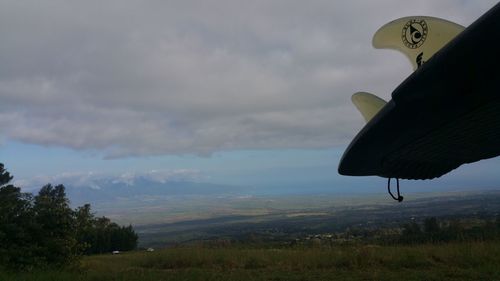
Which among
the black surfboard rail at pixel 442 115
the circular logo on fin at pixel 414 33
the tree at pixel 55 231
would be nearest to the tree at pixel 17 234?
the tree at pixel 55 231

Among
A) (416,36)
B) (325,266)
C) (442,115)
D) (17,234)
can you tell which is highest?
(416,36)

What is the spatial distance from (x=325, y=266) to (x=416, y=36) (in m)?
8.21

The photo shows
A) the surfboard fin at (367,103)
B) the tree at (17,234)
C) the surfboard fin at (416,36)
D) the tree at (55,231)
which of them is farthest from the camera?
the tree at (55,231)

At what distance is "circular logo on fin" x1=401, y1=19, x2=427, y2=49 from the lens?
161 cm

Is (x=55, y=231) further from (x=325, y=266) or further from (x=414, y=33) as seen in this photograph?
(x=414, y=33)

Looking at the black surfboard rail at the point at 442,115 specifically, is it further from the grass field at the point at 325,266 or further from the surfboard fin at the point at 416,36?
the grass field at the point at 325,266

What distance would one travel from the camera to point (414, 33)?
164cm

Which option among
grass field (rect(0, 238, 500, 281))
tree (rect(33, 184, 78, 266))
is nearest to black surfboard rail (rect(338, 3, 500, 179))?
grass field (rect(0, 238, 500, 281))

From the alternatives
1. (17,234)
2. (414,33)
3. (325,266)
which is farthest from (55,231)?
(414,33)

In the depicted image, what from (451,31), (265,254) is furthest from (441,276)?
(451,31)

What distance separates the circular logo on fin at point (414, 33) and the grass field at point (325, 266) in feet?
22.0

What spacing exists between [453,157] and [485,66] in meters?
0.92

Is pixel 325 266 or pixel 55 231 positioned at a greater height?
pixel 55 231

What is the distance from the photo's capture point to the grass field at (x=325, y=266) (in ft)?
25.8
